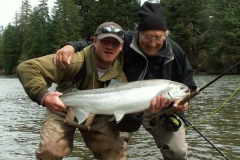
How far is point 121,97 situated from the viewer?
4016 mm

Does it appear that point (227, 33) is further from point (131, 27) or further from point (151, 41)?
point (151, 41)

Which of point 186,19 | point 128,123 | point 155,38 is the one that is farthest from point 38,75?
point 186,19

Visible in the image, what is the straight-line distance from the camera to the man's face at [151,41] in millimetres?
4641

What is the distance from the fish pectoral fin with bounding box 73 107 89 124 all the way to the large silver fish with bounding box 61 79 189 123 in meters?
0.05

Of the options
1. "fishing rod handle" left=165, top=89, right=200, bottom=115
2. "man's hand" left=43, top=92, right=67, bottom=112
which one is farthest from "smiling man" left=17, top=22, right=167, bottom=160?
"fishing rod handle" left=165, top=89, right=200, bottom=115

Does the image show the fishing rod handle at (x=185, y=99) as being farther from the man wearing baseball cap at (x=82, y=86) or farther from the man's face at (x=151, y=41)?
the man's face at (x=151, y=41)

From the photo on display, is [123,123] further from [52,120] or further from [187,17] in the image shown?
[187,17]

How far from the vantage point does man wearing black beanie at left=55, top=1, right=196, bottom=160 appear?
15.4 ft

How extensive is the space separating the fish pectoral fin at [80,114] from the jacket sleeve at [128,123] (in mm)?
538

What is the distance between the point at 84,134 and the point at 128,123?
2.38 ft

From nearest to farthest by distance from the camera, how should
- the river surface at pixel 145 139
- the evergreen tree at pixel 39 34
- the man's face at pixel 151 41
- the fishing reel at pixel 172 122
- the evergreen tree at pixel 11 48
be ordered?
the man's face at pixel 151 41 → the fishing reel at pixel 172 122 → the river surface at pixel 145 139 → the evergreen tree at pixel 39 34 → the evergreen tree at pixel 11 48

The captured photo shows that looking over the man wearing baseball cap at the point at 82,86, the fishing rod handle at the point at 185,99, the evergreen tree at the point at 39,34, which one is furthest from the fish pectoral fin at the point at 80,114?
the evergreen tree at the point at 39,34

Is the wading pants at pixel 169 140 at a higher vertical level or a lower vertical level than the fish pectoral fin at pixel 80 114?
lower

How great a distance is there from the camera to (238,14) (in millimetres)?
43531
